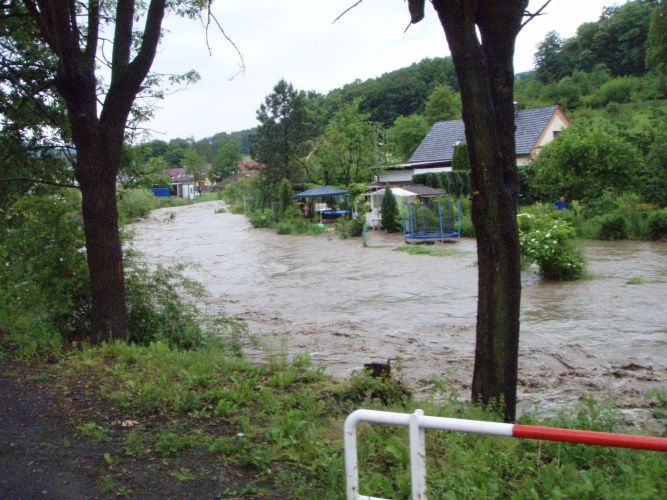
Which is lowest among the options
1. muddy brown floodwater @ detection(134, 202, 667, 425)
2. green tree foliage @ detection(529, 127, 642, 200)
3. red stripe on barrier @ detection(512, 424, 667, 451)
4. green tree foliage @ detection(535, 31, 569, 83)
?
muddy brown floodwater @ detection(134, 202, 667, 425)

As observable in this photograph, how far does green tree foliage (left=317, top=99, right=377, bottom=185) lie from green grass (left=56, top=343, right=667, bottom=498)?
4074 centimetres

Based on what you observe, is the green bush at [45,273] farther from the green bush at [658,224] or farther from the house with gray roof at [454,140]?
the house with gray roof at [454,140]

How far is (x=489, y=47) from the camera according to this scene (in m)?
5.05

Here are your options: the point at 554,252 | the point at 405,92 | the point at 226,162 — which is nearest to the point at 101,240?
the point at 554,252

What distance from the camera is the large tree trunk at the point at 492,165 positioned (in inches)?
191

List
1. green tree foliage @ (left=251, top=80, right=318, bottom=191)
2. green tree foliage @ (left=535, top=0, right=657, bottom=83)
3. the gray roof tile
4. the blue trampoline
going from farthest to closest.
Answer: green tree foliage @ (left=535, top=0, right=657, bottom=83), green tree foliage @ (left=251, top=80, right=318, bottom=191), the gray roof tile, the blue trampoline

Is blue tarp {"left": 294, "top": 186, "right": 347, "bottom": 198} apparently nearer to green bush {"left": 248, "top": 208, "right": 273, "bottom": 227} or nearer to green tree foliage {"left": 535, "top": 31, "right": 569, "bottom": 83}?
green bush {"left": 248, "top": 208, "right": 273, "bottom": 227}

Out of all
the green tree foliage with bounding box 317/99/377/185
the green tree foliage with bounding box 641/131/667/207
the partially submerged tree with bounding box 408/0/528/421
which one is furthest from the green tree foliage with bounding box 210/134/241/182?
the partially submerged tree with bounding box 408/0/528/421

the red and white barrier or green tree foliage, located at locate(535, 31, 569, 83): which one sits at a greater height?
green tree foliage, located at locate(535, 31, 569, 83)

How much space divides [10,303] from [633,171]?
2654cm

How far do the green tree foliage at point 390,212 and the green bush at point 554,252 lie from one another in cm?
1708

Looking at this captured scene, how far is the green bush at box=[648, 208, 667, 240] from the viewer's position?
974 inches

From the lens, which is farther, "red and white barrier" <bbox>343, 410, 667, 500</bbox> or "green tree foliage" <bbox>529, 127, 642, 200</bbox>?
"green tree foliage" <bbox>529, 127, 642, 200</bbox>

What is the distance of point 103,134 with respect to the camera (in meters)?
7.95
